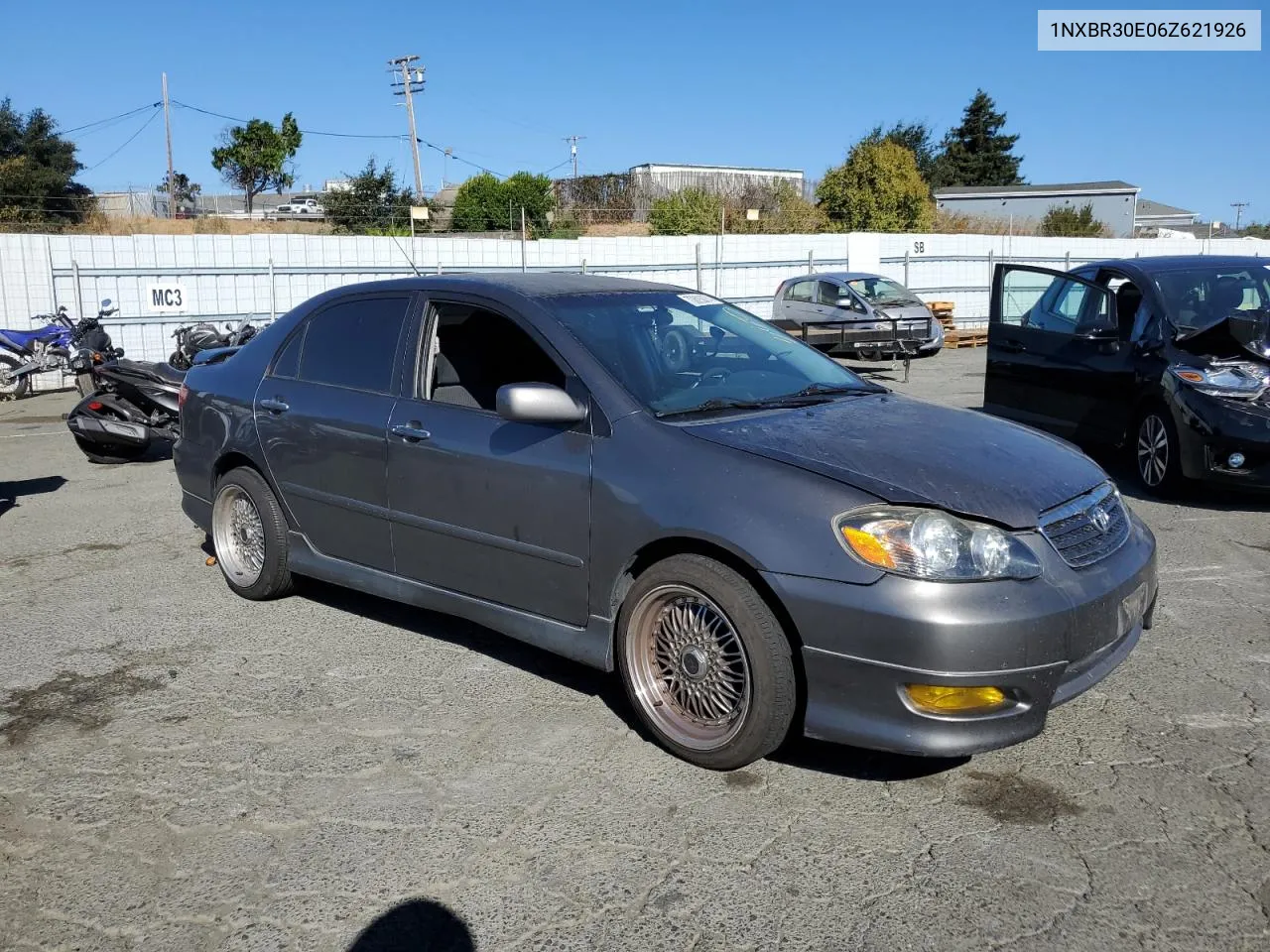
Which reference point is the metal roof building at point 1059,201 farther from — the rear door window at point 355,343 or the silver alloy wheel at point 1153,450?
the rear door window at point 355,343

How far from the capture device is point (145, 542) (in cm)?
695

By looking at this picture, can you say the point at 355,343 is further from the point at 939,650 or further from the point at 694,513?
the point at 939,650

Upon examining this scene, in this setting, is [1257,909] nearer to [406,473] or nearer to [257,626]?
[406,473]

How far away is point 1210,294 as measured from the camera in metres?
7.76

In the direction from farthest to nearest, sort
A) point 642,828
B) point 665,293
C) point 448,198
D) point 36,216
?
point 448,198 → point 36,216 → point 665,293 → point 642,828

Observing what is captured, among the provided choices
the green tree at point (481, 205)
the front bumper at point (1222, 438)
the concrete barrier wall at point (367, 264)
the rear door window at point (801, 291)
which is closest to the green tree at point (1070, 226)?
the concrete barrier wall at point (367, 264)

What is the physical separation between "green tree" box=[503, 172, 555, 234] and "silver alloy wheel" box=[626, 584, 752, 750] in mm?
34797

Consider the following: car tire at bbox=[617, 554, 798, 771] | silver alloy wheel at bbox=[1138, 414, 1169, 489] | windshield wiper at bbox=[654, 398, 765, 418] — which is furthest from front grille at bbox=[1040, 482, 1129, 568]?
silver alloy wheel at bbox=[1138, 414, 1169, 489]

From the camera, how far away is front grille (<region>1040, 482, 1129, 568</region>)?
11.1 feet

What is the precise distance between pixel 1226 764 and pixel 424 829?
102 inches

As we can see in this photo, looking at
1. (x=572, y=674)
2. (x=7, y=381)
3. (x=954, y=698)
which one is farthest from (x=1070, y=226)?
(x=954, y=698)

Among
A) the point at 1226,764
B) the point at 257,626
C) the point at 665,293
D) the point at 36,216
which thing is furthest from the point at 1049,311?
the point at 36,216

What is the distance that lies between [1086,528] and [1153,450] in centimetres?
444

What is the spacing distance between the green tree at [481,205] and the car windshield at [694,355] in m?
33.0
